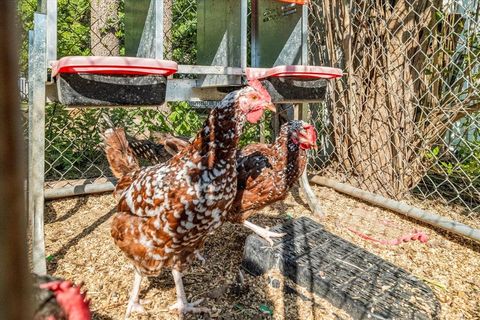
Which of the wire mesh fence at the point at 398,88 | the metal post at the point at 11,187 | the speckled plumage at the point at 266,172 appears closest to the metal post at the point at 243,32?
the speckled plumage at the point at 266,172

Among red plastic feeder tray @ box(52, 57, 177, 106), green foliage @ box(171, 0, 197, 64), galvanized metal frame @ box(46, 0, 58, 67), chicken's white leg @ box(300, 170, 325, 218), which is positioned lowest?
chicken's white leg @ box(300, 170, 325, 218)

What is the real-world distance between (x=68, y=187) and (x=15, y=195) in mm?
2565

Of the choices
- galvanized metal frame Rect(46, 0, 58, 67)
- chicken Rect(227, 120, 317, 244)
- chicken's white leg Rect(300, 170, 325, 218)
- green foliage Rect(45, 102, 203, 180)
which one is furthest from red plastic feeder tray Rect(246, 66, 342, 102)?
green foliage Rect(45, 102, 203, 180)

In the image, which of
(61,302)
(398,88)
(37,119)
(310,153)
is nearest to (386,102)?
(398,88)

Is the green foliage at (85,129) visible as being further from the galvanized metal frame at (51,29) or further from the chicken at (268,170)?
the galvanized metal frame at (51,29)

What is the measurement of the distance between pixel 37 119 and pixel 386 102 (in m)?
2.35

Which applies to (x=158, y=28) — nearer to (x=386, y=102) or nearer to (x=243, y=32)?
(x=243, y=32)

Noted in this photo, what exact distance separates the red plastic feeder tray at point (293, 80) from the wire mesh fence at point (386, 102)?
981 mm

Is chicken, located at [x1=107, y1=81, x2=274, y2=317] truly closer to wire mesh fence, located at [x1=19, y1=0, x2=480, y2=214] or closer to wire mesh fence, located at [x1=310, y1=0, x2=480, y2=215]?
wire mesh fence, located at [x1=19, y1=0, x2=480, y2=214]

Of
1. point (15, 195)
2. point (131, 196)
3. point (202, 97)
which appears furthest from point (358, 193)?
point (15, 195)

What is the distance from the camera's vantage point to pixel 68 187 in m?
2.50

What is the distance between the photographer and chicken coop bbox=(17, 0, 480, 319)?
1500 millimetres

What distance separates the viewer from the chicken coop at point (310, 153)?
1500 millimetres

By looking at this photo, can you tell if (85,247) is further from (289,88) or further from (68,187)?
(289,88)
